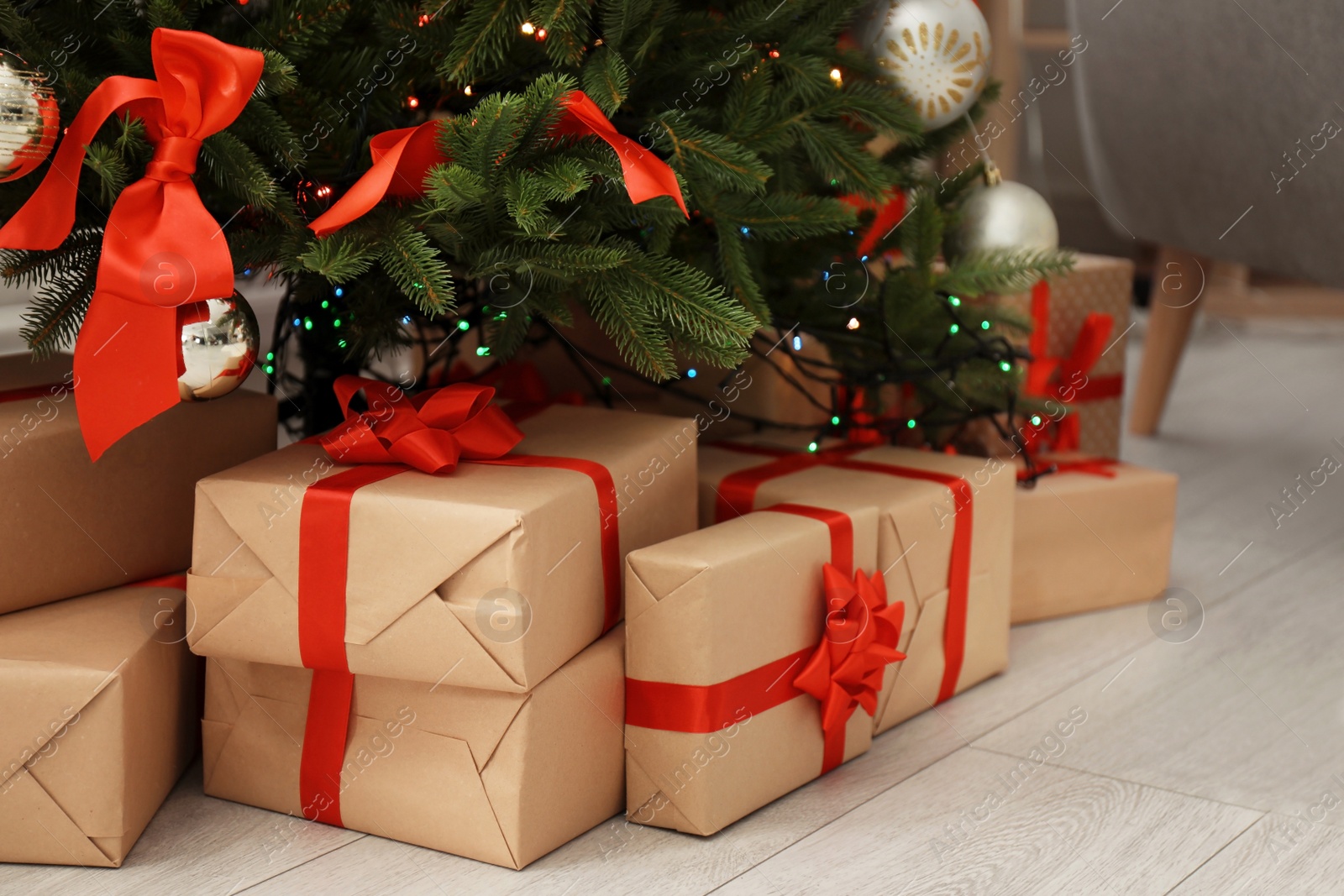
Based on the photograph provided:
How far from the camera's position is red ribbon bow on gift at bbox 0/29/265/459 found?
2.52 ft

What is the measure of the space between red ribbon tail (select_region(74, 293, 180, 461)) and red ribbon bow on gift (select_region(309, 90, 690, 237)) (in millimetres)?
122

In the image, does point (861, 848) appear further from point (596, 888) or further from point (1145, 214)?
point (1145, 214)

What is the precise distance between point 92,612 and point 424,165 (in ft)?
1.28

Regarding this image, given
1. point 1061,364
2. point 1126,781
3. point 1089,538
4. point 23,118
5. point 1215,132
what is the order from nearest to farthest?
point 23,118
point 1126,781
point 1089,538
point 1061,364
point 1215,132

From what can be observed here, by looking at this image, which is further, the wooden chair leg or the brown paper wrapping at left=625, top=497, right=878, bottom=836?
the wooden chair leg

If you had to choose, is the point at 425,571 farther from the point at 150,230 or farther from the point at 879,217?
the point at 879,217

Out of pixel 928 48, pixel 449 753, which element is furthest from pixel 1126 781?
pixel 928 48

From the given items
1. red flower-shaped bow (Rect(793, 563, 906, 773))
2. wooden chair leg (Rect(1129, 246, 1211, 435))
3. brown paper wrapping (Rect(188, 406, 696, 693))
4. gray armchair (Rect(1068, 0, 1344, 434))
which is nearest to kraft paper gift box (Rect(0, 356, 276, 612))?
brown paper wrapping (Rect(188, 406, 696, 693))

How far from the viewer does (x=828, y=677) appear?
3.05 feet

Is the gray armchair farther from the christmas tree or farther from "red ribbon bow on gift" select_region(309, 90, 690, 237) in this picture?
"red ribbon bow on gift" select_region(309, 90, 690, 237)

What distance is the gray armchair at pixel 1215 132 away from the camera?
1.42 meters

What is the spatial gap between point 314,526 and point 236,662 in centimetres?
16

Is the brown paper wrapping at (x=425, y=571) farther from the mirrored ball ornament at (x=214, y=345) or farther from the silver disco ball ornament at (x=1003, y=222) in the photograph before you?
the silver disco ball ornament at (x=1003, y=222)

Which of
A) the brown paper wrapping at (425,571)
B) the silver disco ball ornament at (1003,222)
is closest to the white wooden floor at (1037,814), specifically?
the brown paper wrapping at (425,571)
